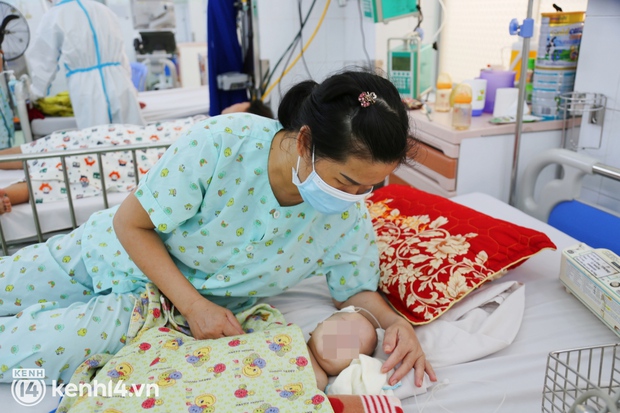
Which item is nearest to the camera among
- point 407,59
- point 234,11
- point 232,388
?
point 232,388

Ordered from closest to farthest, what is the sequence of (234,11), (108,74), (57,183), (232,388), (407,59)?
(232,388) < (57,183) < (407,59) < (234,11) < (108,74)

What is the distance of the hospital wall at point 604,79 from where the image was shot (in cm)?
198

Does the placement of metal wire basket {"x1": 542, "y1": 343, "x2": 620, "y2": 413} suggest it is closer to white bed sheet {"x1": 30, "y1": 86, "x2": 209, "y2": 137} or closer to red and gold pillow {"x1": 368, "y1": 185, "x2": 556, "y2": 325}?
red and gold pillow {"x1": 368, "y1": 185, "x2": 556, "y2": 325}

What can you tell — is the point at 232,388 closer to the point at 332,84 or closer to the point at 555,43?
the point at 332,84

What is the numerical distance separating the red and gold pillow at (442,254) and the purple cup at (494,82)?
3.51 ft

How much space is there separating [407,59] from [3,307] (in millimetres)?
2397

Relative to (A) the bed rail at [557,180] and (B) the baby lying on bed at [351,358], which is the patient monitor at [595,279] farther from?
(B) the baby lying on bed at [351,358]

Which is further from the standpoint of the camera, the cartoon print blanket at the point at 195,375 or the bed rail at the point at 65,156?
the bed rail at the point at 65,156

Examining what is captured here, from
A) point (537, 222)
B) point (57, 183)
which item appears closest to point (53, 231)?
point (57, 183)

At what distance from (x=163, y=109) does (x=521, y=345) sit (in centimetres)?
372

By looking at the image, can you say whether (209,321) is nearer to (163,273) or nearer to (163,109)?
(163,273)

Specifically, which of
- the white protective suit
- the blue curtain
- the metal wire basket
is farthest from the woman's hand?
the white protective suit

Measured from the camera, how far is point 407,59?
2.97 meters

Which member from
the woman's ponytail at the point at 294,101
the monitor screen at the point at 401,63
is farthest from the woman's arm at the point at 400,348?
the monitor screen at the point at 401,63
